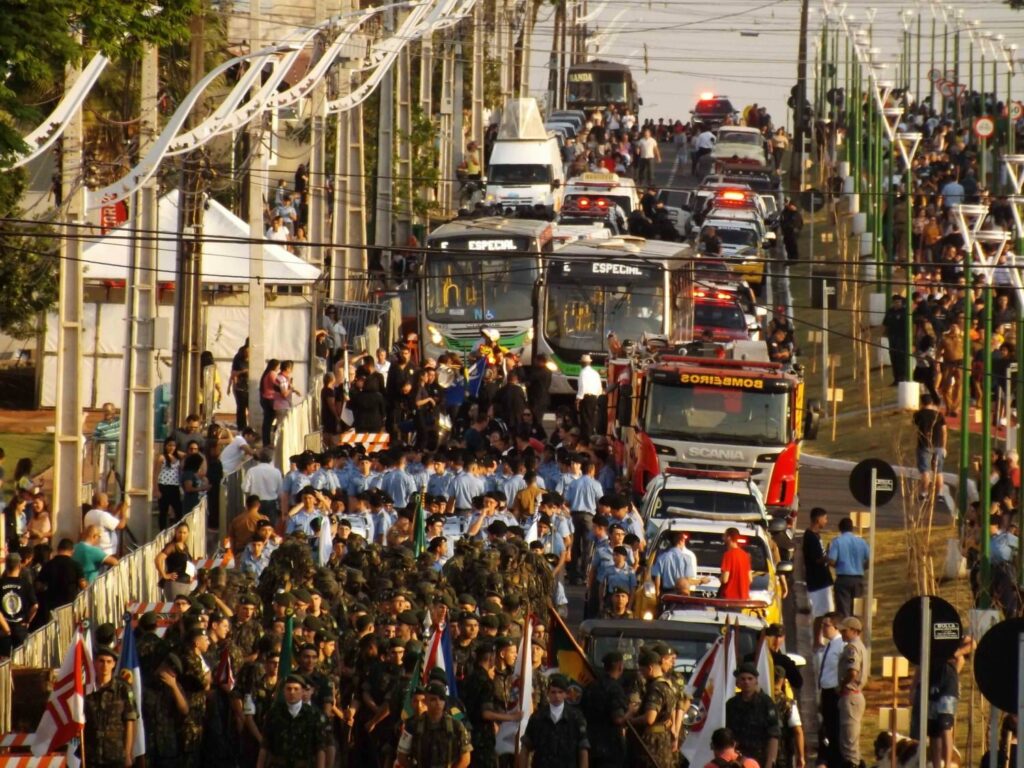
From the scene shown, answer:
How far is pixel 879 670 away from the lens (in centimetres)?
2614

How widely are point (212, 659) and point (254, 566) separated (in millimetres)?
4453

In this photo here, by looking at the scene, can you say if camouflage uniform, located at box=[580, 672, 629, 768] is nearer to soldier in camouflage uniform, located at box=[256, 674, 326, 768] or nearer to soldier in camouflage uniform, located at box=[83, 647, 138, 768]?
soldier in camouflage uniform, located at box=[256, 674, 326, 768]

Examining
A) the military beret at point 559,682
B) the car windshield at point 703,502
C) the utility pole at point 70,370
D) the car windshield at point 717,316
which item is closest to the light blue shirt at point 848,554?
the car windshield at point 703,502

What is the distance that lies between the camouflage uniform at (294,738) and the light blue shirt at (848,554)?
9826 mm

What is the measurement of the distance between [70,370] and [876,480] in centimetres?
846

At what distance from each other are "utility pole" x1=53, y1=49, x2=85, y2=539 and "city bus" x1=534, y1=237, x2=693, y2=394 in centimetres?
1453

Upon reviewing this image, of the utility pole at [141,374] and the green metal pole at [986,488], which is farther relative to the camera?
the utility pole at [141,374]

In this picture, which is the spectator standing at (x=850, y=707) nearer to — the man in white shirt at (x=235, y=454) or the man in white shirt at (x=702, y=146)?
the man in white shirt at (x=235, y=454)

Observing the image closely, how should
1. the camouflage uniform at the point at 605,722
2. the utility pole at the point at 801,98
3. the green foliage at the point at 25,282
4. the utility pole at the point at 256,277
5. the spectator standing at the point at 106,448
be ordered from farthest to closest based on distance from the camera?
the utility pole at the point at 801,98 < the green foliage at the point at 25,282 < the utility pole at the point at 256,277 < the spectator standing at the point at 106,448 < the camouflage uniform at the point at 605,722

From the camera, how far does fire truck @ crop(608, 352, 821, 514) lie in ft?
99.8

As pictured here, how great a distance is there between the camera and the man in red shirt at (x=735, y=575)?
22.6 m

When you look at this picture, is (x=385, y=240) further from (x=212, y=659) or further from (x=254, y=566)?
(x=212, y=659)

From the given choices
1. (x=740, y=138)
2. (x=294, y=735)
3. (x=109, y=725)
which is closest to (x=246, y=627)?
(x=109, y=725)

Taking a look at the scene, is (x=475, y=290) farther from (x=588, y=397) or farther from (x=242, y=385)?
(x=588, y=397)
